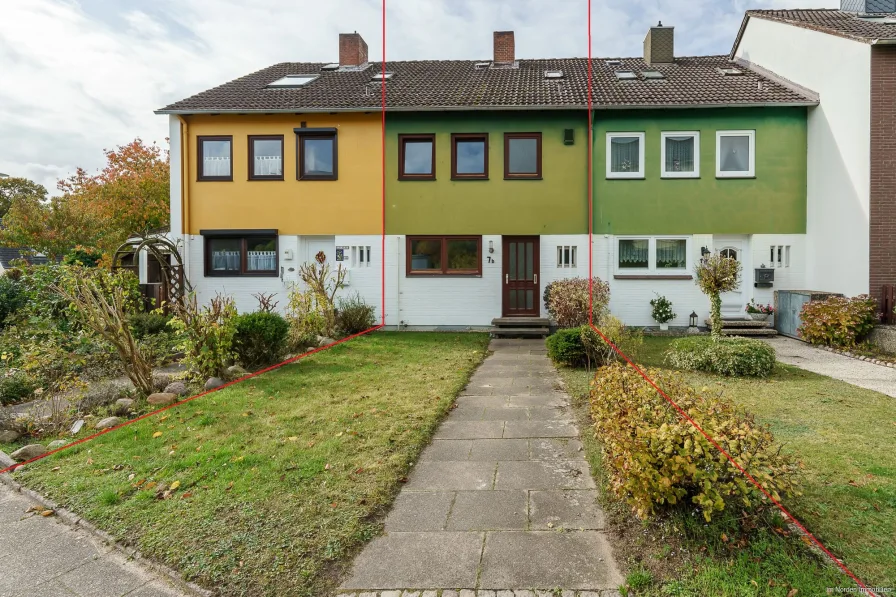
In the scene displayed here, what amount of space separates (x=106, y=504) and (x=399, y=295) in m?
11.3

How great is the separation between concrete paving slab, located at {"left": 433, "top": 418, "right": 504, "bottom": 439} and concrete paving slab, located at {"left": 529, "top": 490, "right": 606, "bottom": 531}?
1.54 metres

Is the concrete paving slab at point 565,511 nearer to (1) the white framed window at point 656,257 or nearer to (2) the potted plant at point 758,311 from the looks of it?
(1) the white framed window at point 656,257

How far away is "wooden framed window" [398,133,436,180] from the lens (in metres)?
15.1

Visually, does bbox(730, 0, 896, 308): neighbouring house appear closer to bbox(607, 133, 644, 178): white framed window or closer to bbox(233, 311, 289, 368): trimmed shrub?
bbox(607, 133, 644, 178): white framed window

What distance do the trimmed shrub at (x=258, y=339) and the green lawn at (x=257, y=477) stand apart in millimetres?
1243

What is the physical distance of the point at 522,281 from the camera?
14.8 metres

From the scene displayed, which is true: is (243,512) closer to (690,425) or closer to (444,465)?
(444,465)

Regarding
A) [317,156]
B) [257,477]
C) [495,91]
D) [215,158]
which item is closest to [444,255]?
[317,156]

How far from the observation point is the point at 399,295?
1505 centimetres

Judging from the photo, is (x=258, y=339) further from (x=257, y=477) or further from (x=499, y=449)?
(x=499, y=449)

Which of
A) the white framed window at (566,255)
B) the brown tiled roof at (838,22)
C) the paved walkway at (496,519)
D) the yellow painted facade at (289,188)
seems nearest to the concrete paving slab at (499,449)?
the paved walkway at (496,519)

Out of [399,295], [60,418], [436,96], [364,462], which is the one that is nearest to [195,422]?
[60,418]

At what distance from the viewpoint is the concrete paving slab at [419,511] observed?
3621mm

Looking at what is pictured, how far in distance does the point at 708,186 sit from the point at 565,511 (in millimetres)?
13203
